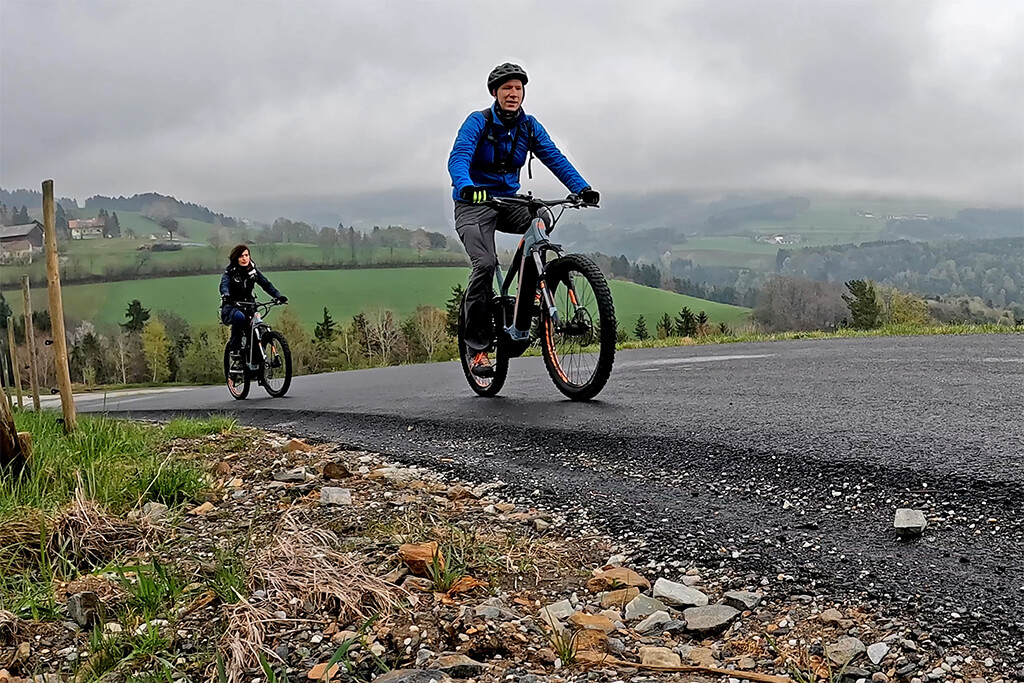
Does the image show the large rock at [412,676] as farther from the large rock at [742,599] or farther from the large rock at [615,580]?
the large rock at [742,599]

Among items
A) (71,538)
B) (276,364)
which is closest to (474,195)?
(71,538)

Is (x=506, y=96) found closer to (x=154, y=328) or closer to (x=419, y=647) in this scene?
(x=419, y=647)

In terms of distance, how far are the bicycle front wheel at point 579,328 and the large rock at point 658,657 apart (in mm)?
3767

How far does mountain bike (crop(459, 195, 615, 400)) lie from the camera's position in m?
6.10

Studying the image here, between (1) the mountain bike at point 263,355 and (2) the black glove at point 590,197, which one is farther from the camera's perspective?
(1) the mountain bike at point 263,355

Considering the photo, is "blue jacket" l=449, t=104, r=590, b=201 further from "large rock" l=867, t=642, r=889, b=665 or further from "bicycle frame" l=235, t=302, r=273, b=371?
"bicycle frame" l=235, t=302, r=273, b=371

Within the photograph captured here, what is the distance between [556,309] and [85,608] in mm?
4215

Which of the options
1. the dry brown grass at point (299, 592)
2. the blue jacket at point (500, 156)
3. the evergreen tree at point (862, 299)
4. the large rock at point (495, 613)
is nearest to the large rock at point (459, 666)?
the large rock at point (495, 613)

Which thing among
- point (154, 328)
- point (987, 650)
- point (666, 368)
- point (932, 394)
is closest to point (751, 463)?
point (987, 650)

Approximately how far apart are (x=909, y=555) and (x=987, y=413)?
7.55 feet

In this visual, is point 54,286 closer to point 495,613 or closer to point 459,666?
point 495,613

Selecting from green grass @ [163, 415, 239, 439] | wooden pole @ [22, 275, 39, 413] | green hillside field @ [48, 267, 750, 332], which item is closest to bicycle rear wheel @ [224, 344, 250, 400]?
wooden pole @ [22, 275, 39, 413]

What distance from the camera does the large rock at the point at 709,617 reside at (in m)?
2.39

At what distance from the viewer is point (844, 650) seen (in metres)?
2.14
